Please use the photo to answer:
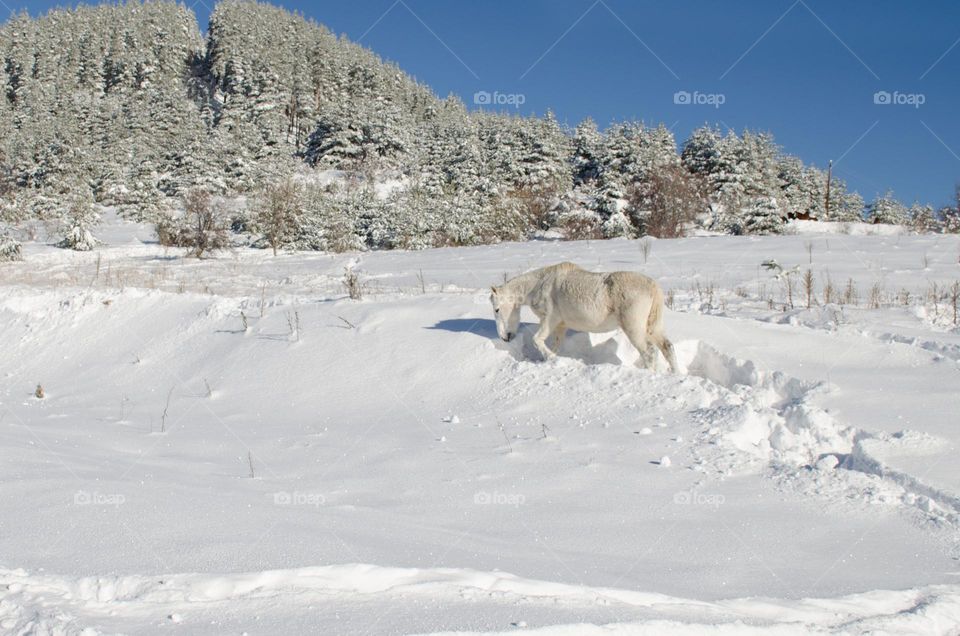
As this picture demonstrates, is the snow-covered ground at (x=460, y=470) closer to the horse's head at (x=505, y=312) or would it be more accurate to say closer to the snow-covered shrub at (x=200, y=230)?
the horse's head at (x=505, y=312)

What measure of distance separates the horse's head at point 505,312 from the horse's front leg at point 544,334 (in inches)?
14.1

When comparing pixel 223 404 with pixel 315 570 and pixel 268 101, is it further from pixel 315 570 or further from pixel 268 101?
pixel 268 101

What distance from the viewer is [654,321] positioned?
24.4 feet

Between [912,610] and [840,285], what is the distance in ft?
39.5

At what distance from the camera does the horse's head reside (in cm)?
806

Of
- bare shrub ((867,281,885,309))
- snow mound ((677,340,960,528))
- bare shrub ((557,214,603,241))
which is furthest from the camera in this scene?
bare shrub ((557,214,603,241))

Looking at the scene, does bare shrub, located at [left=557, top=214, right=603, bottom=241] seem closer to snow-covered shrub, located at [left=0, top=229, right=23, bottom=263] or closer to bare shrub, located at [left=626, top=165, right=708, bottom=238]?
bare shrub, located at [left=626, top=165, right=708, bottom=238]

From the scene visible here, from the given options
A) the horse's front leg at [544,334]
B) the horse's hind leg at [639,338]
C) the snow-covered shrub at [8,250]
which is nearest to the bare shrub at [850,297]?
the horse's hind leg at [639,338]

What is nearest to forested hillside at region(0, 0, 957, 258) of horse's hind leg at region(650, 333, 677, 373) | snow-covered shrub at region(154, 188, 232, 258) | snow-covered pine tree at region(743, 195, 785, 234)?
snow-covered pine tree at region(743, 195, 785, 234)

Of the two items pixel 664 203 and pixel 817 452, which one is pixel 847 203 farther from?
pixel 817 452

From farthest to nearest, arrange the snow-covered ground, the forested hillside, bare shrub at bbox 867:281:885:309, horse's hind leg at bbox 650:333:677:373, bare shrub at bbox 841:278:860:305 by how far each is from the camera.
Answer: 1. the forested hillside
2. bare shrub at bbox 841:278:860:305
3. bare shrub at bbox 867:281:885:309
4. horse's hind leg at bbox 650:333:677:373
5. the snow-covered ground

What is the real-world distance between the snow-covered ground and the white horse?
0.46 metres

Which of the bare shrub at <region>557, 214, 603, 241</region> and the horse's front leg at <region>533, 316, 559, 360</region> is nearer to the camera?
the horse's front leg at <region>533, 316, 559, 360</region>

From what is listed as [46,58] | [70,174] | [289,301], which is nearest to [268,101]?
[70,174]
